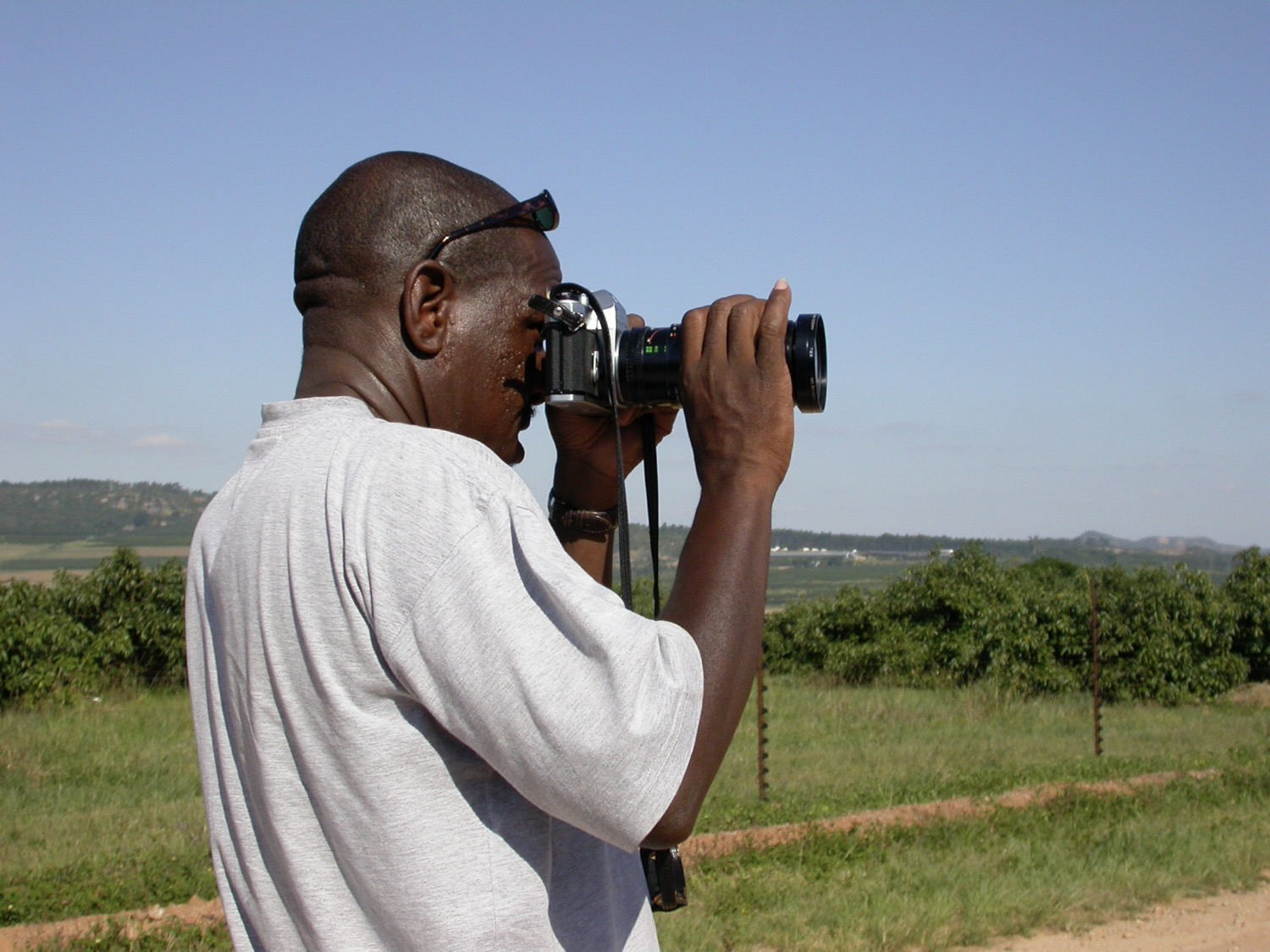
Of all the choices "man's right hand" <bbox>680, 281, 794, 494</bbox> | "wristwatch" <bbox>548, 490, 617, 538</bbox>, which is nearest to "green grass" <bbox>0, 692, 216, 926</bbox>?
"wristwatch" <bbox>548, 490, 617, 538</bbox>

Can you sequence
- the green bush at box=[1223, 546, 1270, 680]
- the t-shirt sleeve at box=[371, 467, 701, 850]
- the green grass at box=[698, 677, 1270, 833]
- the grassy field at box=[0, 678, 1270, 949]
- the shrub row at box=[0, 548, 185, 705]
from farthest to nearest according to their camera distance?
the green bush at box=[1223, 546, 1270, 680] → the shrub row at box=[0, 548, 185, 705] → the green grass at box=[698, 677, 1270, 833] → the grassy field at box=[0, 678, 1270, 949] → the t-shirt sleeve at box=[371, 467, 701, 850]

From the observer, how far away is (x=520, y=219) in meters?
1.51

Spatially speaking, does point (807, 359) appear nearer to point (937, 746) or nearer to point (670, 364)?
point (670, 364)

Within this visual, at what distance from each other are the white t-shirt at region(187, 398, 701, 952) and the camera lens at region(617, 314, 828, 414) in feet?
1.31

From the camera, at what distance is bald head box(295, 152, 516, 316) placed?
1.43 m

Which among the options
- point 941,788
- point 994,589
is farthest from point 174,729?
point 994,589

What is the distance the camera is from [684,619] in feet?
3.96

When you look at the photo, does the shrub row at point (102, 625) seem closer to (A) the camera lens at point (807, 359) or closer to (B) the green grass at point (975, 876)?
(B) the green grass at point (975, 876)

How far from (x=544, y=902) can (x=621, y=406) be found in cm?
67

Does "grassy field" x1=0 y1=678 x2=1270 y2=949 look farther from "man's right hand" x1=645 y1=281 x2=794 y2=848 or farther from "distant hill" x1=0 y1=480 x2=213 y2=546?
"distant hill" x1=0 y1=480 x2=213 y2=546

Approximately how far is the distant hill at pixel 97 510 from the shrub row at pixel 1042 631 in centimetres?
4998

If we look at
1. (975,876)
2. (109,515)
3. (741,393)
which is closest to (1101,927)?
(975,876)

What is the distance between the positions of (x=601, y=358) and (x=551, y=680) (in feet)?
2.00

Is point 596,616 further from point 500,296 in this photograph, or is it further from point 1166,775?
point 1166,775
